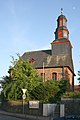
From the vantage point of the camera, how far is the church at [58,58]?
53562 millimetres

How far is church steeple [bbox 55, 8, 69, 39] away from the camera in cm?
5869

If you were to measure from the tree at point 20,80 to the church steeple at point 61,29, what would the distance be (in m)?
21.2

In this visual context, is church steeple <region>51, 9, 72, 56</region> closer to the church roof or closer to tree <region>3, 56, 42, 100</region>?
the church roof

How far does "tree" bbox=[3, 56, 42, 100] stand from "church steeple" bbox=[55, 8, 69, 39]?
2123 cm

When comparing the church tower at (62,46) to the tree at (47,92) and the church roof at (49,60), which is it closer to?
the church roof at (49,60)

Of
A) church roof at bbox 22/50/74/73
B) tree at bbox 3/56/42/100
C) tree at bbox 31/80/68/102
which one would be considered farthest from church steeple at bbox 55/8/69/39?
tree at bbox 31/80/68/102

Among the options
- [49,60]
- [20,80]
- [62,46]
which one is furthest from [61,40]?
[20,80]

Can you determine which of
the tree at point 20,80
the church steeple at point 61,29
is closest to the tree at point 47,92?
the tree at point 20,80

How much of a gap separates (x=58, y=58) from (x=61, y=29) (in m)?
7.47

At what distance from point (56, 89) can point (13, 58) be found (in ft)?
27.4

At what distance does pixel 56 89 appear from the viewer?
3681cm

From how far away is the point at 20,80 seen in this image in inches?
1483

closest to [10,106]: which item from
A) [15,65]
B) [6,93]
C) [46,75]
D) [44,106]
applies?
[6,93]

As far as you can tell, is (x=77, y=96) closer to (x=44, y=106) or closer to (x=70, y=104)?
(x=70, y=104)
